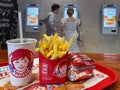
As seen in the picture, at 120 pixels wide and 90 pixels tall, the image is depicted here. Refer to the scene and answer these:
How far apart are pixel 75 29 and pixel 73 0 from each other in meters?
1.23

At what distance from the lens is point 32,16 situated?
4.93m

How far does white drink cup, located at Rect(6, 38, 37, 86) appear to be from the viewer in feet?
2.39

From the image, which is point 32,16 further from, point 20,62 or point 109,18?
point 20,62

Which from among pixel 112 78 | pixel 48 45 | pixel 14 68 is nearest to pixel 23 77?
pixel 14 68

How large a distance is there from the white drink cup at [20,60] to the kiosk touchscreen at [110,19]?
13.6 ft

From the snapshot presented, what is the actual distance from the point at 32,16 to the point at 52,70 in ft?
14.2

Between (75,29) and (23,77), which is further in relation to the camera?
(75,29)

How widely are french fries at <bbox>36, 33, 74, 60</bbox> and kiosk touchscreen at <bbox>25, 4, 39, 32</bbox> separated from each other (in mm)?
4204

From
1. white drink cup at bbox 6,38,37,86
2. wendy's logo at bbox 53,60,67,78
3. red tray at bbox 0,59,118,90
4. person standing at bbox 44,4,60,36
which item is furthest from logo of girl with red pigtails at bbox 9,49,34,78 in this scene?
person standing at bbox 44,4,60,36

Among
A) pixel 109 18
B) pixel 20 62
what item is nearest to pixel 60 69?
pixel 20 62

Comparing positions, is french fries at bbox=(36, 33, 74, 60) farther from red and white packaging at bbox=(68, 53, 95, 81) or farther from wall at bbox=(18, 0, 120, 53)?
wall at bbox=(18, 0, 120, 53)

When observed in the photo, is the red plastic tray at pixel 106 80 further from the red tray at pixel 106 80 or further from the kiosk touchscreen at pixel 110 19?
the kiosk touchscreen at pixel 110 19

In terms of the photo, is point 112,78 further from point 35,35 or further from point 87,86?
point 35,35

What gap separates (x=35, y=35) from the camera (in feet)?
16.7
